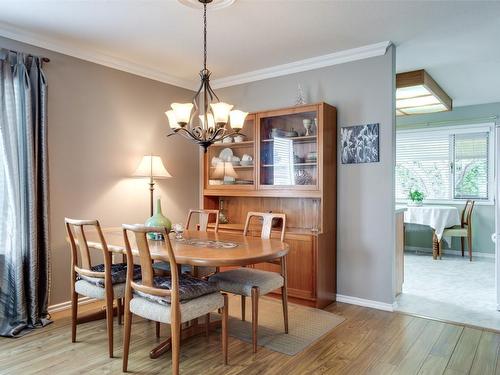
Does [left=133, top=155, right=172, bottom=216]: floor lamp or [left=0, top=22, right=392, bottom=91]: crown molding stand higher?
[left=0, top=22, right=392, bottom=91]: crown molding

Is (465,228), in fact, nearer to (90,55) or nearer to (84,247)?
(84,247)

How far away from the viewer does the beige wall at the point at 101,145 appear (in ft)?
11.1

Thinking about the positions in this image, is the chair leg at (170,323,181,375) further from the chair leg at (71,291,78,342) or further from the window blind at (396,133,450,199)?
the window blind at (396,133,450,199)

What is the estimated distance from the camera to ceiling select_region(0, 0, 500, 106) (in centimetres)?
273

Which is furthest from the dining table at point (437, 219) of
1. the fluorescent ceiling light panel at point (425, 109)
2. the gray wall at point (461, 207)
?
the fluorescent ceiling light panel at point (425, 109)

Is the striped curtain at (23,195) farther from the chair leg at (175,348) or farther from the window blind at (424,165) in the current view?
the window blind at (424,165)

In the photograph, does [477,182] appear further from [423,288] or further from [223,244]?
[223,244]

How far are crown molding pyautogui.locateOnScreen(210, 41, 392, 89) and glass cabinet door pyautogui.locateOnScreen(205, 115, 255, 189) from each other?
0.58 metres

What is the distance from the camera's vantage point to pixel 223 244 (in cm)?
269

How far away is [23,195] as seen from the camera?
3.06m

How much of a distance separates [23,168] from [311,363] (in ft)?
8.94

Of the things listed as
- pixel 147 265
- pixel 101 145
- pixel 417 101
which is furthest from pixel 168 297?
pixel 417 101

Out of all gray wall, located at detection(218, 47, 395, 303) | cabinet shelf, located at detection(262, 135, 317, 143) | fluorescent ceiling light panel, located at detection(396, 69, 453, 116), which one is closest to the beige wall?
cabinet shelf, located at detection(262, 135, 317, 143)

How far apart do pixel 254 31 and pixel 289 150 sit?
1.26 m
